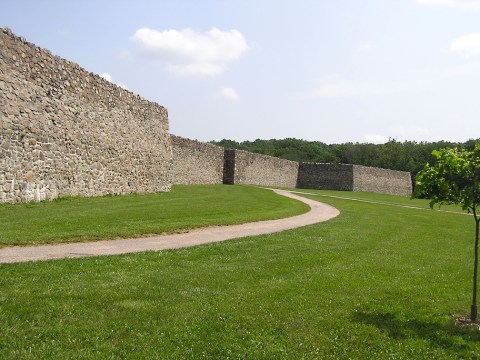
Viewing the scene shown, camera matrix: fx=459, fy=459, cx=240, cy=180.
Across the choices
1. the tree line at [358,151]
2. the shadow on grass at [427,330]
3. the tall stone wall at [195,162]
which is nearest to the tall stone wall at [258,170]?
the tall stone wall at [195,162]

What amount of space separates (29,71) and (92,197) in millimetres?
5770

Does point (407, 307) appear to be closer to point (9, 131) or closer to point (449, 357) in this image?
point (449, 357)

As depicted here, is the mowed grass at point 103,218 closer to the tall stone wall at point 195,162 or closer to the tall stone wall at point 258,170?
the tall stone wall at point 195,162

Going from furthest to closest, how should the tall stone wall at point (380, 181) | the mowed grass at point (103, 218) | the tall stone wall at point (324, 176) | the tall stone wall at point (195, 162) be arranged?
the tall stone wall at point (380, 181) < the tall stone wall at point (324, 176) < the tall stone wall at point (195, 162) < the mowed grass at point (103, 218)

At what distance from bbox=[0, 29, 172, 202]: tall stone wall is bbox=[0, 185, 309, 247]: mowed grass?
0.88 m

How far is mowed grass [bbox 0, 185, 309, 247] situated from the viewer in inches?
396

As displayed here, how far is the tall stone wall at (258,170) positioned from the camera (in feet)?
127

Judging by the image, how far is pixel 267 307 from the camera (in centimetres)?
606

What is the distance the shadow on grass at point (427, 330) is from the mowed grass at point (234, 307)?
0.06 ft

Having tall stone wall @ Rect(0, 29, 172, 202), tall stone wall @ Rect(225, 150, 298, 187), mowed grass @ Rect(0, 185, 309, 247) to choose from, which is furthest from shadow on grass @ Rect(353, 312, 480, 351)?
tall stone wall @ Rect(225, 150, 298, 187)

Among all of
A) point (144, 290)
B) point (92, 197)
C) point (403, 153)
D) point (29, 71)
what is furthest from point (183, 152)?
point (403, 153)

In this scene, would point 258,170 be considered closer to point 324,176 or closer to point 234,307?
point 324,176

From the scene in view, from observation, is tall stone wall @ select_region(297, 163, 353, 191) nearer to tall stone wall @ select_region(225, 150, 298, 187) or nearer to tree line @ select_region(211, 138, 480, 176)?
tall stone wall @ select_region(225, 150, 298, 187)

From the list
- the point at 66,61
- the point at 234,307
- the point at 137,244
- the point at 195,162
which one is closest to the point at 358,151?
the point at 195,162
